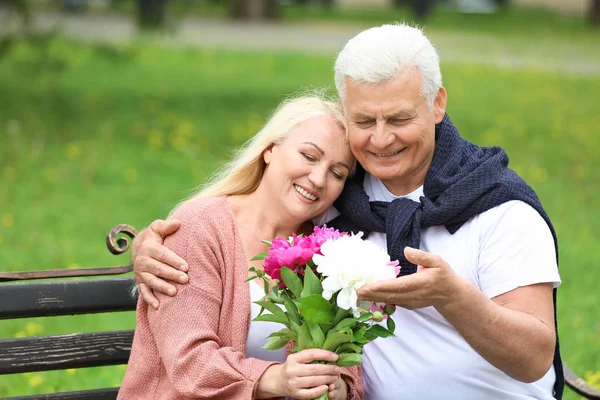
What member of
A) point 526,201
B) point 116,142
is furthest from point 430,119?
point 116,142

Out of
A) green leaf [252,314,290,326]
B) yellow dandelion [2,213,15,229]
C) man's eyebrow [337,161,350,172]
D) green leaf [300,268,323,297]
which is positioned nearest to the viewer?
green leaf [300,268,323,297]

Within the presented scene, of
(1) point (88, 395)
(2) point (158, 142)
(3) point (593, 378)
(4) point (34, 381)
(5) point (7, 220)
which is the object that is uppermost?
(1) point (88, 395)

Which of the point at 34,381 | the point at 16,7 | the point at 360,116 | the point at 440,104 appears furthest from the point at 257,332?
the point at 16,7

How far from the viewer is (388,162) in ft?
11.0

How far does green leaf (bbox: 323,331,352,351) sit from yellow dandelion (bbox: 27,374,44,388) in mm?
2400

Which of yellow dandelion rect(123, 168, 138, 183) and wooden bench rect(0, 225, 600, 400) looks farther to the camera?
yellow dandelion rect(123, 168, 138, 183)

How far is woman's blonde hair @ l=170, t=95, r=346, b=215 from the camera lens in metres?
3.44

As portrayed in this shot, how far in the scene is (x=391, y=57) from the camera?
3.18m

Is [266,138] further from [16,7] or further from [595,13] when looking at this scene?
[595,13]

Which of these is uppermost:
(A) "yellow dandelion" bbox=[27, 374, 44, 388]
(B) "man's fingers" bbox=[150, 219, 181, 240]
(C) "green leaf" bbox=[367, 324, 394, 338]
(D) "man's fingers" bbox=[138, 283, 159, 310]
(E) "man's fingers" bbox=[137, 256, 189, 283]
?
(B) "man's fingers" bbox=[150, 219, 181, 240]

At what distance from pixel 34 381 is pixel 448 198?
252cm

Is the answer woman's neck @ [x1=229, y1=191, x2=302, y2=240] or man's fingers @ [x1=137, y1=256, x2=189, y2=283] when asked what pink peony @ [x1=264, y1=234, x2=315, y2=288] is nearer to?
man's fingers @ [x1=137, y1=256, x2=189, y2=283]

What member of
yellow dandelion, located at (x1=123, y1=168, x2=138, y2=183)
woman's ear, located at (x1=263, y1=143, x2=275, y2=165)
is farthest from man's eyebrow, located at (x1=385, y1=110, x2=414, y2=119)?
yellow dandelion, located at (x1=123, y1=168, x2=138, y2=183)

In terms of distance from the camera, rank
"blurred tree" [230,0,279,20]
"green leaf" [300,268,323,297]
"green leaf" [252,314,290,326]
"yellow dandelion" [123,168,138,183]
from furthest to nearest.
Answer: "blurred tree" [230,0,279,20]
"yellow dandelion" [123,168,138,183]
"green leaf" [252,314,290,326]
"green leaf" [300,268,323,297]
